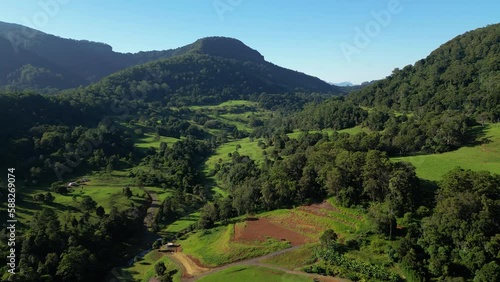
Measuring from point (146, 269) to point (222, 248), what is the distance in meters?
12.6

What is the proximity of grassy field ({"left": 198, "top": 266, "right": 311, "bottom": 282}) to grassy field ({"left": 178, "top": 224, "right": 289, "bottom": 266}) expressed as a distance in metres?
3.23

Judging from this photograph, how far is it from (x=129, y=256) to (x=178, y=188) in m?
32.6

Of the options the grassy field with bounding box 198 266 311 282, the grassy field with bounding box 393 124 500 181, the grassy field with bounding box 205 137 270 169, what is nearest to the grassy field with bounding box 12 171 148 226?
the grassy field with bounding box 198 266 311 282

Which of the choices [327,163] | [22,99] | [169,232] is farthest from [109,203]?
[22,99]

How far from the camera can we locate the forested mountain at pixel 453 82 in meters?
104

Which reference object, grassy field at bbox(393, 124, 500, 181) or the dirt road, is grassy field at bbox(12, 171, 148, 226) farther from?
grassy field at bbox(393, 124, 500, 181)

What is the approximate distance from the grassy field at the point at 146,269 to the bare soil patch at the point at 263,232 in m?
11.6

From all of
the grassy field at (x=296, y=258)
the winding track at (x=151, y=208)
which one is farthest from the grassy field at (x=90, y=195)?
the grassy field at (x=296, y=258)

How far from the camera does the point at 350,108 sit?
132m

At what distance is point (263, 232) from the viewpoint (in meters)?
61.2

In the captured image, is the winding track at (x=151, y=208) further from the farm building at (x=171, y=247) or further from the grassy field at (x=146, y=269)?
the grassy field at (x=146, y=269)

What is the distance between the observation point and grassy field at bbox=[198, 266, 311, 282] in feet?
157

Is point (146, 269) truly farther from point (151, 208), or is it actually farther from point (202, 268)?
point (151, 208)

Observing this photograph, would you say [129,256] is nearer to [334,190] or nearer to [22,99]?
[334,190]
